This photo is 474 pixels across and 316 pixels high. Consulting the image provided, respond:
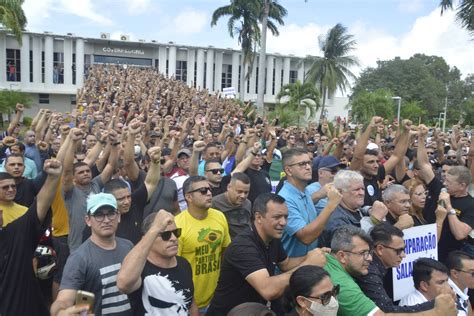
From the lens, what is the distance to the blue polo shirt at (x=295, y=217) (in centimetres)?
387

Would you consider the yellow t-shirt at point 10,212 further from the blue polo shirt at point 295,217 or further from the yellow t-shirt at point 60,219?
the blue polo shirt at point 295,217

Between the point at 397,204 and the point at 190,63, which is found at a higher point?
the point at 190,63

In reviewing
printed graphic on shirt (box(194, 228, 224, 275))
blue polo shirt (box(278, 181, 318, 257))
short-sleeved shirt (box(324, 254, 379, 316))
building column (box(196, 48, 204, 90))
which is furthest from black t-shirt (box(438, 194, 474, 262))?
building column (box(196, 48, 204, 90))

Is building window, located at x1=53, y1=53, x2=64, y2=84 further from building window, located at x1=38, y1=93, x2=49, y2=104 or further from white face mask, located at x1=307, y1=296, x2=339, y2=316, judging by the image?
white face mask, located at x1=307, y1=296, x2=339, y2=316

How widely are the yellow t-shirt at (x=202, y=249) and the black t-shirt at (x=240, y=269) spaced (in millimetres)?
569

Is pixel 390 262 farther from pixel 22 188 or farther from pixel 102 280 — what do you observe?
pixel 22 188

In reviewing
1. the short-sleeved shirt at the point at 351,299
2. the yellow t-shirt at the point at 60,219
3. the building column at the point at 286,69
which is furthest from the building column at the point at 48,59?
the short-sleeved shirt at the point at 351,299

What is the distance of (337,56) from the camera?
38688mm

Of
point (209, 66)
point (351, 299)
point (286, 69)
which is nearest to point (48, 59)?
point (209, 66)

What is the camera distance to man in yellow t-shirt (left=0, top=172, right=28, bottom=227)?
13.3 ft

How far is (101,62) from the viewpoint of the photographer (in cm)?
5088

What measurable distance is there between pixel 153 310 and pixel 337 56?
1494 inches

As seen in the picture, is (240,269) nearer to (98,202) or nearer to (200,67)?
(98,202)

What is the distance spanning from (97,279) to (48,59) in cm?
4901
